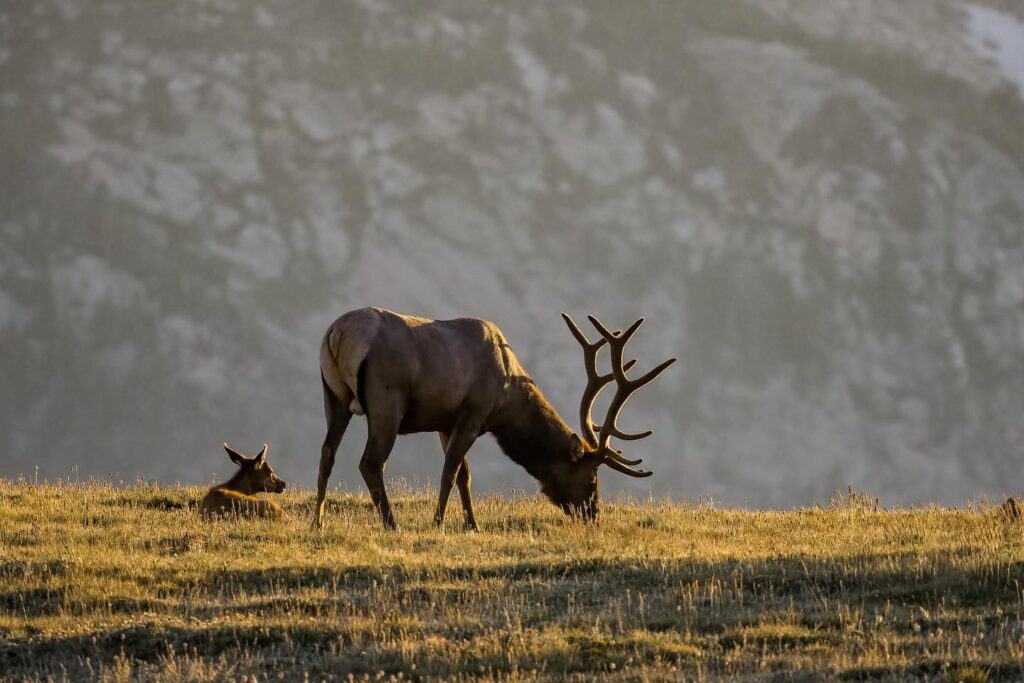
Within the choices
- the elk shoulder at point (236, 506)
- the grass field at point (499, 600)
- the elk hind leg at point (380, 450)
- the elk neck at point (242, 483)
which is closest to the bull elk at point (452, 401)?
the elk hind leg at point (380, 450)

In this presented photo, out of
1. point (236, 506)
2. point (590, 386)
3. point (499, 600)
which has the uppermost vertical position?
point (590, 386)

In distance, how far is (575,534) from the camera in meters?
16.3

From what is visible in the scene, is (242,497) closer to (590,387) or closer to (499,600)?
(590,387)

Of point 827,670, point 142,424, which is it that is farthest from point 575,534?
point 142,424

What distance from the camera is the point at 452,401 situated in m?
16.9

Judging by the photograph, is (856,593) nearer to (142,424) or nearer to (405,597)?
(405,597)

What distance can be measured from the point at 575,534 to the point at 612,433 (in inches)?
94.2

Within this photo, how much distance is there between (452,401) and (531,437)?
1468 mm

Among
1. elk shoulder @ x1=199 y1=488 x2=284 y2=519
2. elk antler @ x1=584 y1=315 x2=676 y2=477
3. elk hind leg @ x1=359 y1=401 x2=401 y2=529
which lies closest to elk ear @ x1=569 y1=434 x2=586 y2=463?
elk antler @ x1=584 y1=315 x2=676 y2=477

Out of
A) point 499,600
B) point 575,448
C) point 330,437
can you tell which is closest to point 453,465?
point 330,437

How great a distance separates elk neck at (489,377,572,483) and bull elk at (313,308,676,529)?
0.04 feet

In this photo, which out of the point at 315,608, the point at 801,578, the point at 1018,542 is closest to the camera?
the point at 315,608

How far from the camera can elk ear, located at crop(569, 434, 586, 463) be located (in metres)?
17.9

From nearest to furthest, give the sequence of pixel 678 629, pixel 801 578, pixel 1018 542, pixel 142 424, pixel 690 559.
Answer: pixel 678 629, pixel 801 578, pixel 690 559, pixel 1018 542, pixel 142 424
